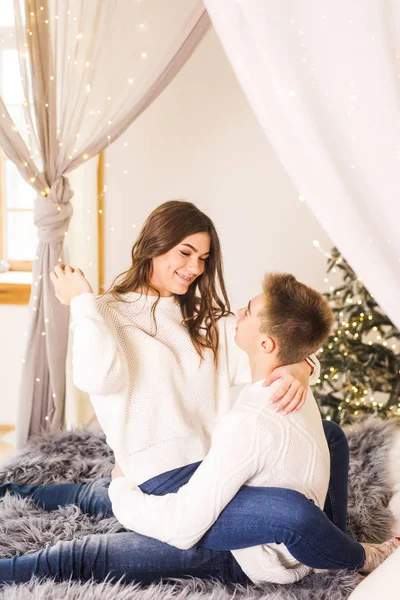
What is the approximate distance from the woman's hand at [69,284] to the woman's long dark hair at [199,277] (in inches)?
6.4

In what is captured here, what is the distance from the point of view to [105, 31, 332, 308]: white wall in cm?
350

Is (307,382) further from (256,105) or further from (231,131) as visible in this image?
(231,131)

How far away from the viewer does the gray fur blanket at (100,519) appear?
165cm

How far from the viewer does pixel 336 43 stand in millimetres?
1163

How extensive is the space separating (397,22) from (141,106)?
1.63 meters

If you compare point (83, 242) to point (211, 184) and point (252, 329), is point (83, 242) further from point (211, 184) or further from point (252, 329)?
point (252, 329)

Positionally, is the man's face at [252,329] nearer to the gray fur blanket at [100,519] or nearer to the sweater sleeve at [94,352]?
the sweater sleeve at [94,352]

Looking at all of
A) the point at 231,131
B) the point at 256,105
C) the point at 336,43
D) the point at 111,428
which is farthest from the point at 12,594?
the point at 231,131

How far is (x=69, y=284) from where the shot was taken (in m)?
1.85

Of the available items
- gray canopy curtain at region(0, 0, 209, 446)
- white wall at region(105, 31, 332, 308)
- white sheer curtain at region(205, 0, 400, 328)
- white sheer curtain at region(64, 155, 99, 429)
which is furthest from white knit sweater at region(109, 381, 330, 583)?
white wall at region(105, 31, 332, 308)

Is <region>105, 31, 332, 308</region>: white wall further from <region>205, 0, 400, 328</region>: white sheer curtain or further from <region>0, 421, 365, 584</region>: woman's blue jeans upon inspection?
<region>205, 0, 400, 328</region>: white sheer curtain

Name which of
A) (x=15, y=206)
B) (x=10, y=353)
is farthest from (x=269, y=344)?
(x=15, y=206)

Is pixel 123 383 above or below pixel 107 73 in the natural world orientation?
below

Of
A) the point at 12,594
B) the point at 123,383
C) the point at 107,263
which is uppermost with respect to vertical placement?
the point at 107,263
